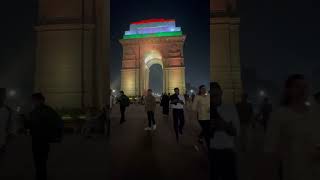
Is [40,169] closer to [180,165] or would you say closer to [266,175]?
[180,165]

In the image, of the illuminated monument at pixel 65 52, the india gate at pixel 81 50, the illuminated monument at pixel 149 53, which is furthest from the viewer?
the illuminated monument at pixel 149 53

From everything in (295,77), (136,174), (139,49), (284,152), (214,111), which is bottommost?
(136,174)

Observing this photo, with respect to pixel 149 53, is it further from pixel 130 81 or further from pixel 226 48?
pixel 226 48

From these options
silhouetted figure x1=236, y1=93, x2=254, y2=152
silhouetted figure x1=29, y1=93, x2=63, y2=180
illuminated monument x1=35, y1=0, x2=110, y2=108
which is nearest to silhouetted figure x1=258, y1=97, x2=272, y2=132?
silhouetted figure x1=236, y1=93, x2=254, y2=152

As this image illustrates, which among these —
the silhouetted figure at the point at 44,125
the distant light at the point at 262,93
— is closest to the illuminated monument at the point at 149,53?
the silhouetted figure at the point at 44,125

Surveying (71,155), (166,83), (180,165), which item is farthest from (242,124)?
(166,83)

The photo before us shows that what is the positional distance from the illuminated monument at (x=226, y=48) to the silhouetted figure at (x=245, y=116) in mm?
383

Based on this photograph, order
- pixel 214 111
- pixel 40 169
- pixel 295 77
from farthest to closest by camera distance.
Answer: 1. pixel 40 169
2. pixel 214 111
3. pixel 295 77

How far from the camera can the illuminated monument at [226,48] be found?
15.3 feet

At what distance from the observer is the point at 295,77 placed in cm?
269

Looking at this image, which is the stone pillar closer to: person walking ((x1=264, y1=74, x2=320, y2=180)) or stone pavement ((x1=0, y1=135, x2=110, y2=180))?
stone pavement ((x1=0, y1=135, x2=110, y2=180))

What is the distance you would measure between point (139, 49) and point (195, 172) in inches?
1563

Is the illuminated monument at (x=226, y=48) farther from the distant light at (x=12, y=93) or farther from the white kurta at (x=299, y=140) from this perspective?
the distant light at (x=12, y=93)

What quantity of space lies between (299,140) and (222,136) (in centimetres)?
97
